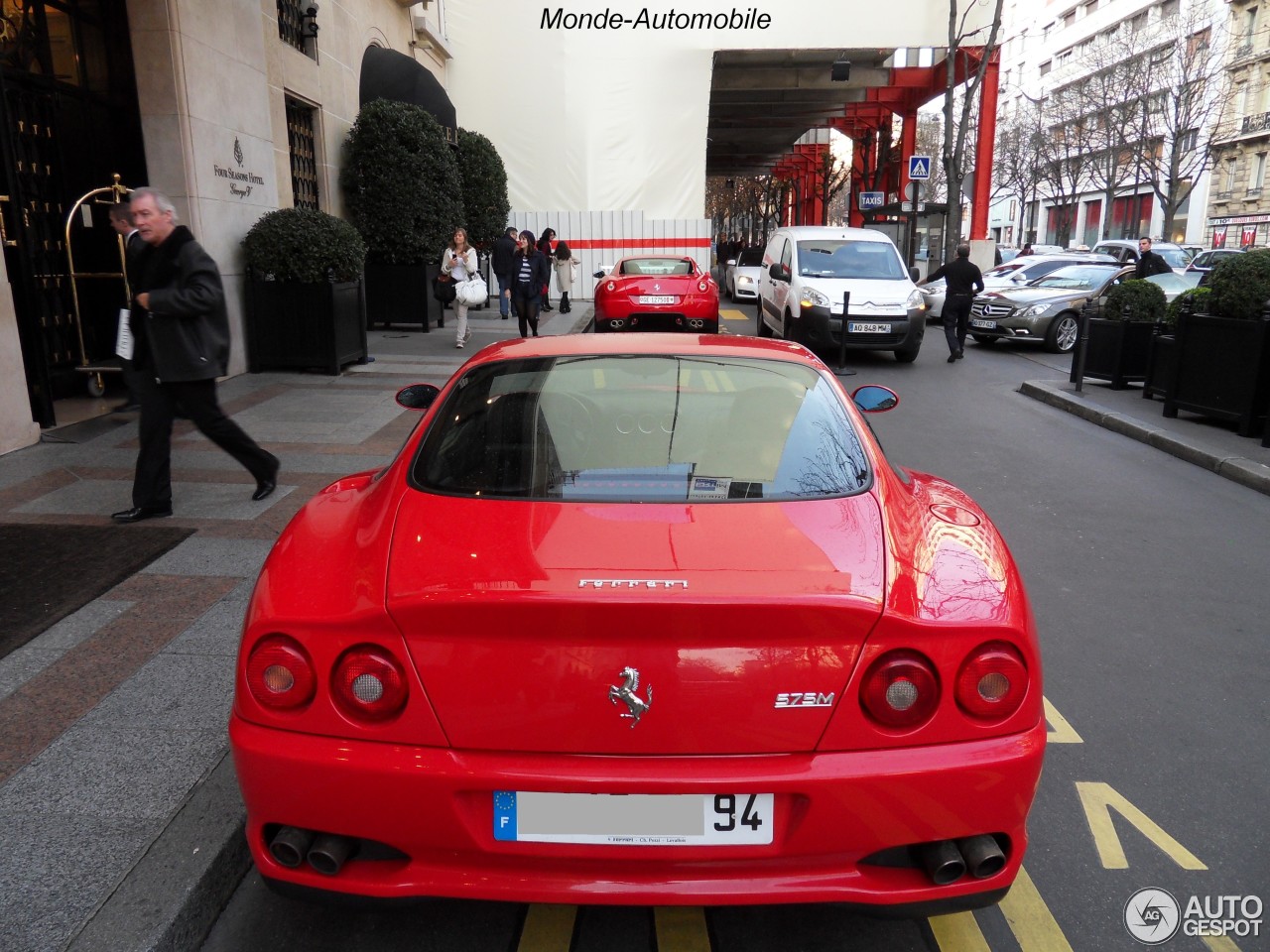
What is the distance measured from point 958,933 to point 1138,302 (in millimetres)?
11079

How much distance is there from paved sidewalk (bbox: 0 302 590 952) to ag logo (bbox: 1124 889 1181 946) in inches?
97.0

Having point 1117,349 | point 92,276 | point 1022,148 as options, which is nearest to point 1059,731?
point 92,276

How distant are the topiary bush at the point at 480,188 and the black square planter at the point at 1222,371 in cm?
1596

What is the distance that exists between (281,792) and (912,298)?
13.9m

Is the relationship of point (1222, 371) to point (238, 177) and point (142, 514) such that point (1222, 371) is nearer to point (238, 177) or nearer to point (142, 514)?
point (142, 514)

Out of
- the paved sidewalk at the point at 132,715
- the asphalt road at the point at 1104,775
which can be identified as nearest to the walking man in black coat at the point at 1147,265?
the paved sidewalk at the point at 132,715

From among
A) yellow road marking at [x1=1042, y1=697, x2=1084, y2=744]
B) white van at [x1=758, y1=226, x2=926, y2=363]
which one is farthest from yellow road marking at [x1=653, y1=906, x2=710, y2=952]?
white van at [x1=758, y1=226, x2=926, y2=363]

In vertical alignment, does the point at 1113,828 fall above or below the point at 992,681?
below

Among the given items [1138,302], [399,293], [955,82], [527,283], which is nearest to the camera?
[1138,302]

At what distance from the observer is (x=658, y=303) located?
52.7 feet

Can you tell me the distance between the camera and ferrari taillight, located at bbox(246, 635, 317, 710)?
216 centimetres

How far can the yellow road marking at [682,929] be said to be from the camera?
2506 mm

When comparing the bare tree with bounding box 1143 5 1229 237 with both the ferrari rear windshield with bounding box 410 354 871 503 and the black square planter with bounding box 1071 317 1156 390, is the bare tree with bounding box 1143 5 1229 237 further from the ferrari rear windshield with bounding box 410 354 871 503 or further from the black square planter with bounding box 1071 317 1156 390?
the ferrari rear windshield with bounding box 410 354 871 503

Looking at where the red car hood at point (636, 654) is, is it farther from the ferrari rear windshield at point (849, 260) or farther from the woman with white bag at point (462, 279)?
the ferrari rear windshield at point (849, 260)
